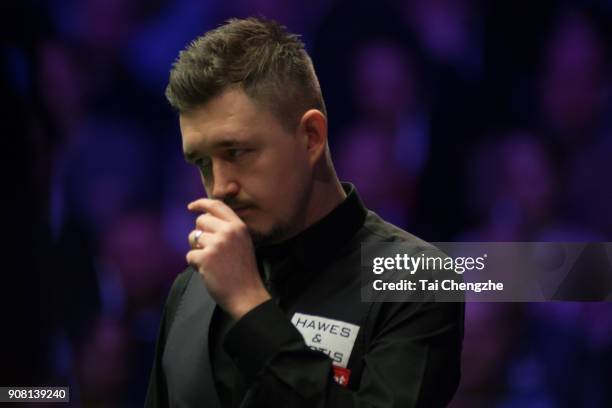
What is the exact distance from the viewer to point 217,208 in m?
1.41

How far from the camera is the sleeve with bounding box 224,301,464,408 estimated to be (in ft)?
4.31

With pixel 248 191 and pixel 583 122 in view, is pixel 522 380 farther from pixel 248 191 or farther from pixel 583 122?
pixel 248 191

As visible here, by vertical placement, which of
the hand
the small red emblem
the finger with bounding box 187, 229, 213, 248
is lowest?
the small red emblem

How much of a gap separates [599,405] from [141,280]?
1.43 m

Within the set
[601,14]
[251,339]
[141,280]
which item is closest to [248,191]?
[251,339]

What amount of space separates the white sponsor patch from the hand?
14cm

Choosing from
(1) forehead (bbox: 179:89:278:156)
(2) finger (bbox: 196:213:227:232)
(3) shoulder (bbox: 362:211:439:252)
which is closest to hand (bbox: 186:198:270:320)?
(2) finger (bbox: 196:213:227:232)

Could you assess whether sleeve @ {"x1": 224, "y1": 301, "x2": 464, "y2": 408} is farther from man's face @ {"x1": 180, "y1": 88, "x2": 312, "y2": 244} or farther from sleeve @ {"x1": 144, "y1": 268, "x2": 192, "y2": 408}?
sleeve @ {"x1": 144, "y1": 268, "x2": 192, "y2": 408}

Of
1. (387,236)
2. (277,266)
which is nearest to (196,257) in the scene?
(277,266)

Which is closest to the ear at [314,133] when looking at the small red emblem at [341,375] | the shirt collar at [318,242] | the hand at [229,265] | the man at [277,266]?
the man at [277,266]

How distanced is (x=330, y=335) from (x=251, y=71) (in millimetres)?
449

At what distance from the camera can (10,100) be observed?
9.88ft

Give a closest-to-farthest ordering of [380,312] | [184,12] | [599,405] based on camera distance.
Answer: [380,312]
[599,405]
[184,12]

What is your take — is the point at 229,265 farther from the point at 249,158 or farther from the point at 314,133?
the point at 314,133
